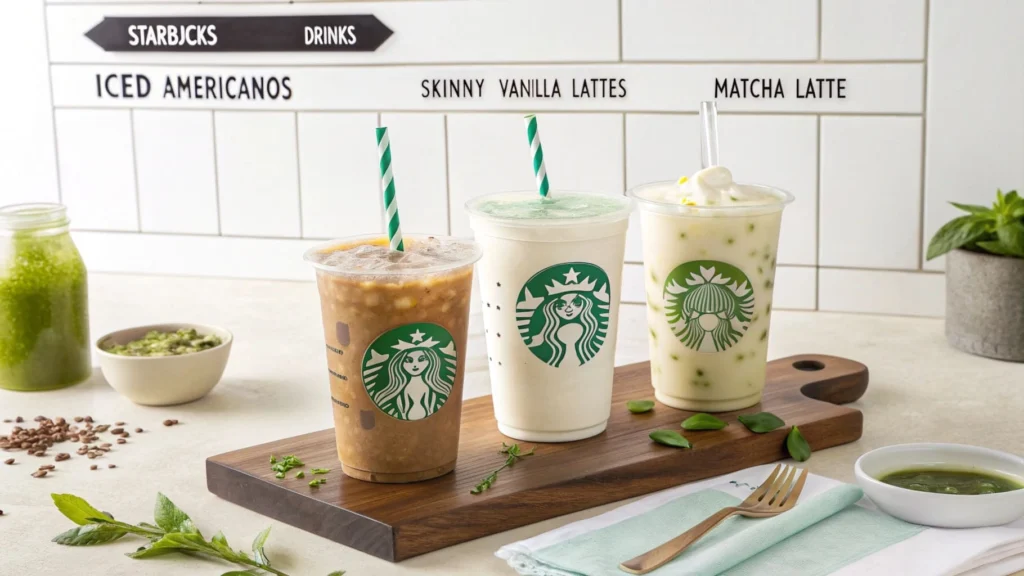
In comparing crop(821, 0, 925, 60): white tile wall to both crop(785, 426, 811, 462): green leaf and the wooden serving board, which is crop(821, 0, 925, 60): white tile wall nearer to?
the wooden serving board

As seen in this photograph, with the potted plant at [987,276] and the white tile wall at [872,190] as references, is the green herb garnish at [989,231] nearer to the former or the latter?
the potted plant at [987,276]

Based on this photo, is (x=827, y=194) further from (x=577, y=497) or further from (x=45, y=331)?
(x=45, y=331)

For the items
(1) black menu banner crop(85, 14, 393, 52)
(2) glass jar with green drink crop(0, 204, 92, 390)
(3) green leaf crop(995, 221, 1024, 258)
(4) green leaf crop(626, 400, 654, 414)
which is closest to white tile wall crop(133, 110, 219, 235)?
(1) black menu banner crop(85, 14, 393, 52)

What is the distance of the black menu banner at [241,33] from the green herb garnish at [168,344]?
2.13 feet

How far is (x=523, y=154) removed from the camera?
1801mm

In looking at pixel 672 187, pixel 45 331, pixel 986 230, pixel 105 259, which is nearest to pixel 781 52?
pixel 986 230

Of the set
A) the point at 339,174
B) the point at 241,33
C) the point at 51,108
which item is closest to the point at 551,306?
the point at 339,174

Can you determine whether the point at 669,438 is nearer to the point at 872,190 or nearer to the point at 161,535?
the point at 161,535

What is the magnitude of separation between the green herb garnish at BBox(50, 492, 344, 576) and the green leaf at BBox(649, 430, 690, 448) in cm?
36

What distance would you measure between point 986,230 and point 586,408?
628 mm

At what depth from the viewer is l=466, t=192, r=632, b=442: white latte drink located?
1.06 meters

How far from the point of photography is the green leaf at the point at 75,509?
978 millimetres

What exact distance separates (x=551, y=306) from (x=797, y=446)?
0.28 metres

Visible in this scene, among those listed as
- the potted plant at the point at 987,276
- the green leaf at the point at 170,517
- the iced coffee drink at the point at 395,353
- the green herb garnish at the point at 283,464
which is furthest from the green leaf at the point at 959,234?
the green leaf at the point at 170,517
